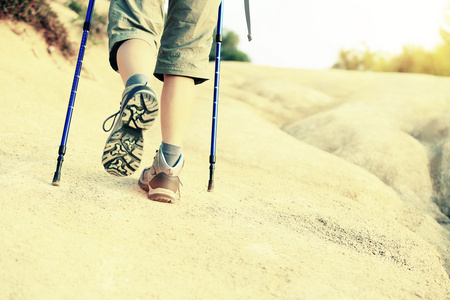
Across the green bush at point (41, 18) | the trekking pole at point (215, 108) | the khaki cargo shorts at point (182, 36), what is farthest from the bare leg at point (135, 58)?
the green bush at point (41, 18)

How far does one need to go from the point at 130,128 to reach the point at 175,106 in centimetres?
40

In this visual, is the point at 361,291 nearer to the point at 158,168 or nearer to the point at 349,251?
the point at 349,251

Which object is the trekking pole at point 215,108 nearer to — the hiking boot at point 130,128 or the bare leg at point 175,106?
the bare leg at point 175,106

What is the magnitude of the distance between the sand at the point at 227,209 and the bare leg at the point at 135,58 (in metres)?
0.77

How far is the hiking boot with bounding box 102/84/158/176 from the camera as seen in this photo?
229cm

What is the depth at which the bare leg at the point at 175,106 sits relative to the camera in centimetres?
273

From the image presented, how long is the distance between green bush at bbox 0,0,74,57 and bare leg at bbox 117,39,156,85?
5.47 m

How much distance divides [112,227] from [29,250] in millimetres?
458

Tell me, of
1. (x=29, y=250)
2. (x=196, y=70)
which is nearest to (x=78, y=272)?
(x=29, y=250)

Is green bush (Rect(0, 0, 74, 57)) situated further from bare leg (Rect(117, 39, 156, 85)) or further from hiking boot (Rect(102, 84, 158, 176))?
hiking boot (Rect(102, 84, 158, 176))

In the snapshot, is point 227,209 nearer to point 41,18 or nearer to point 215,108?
point 215,108

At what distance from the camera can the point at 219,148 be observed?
17.3 feet

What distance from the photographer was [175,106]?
8.94ft

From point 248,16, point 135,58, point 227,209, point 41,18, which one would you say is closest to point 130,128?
point 135,58
